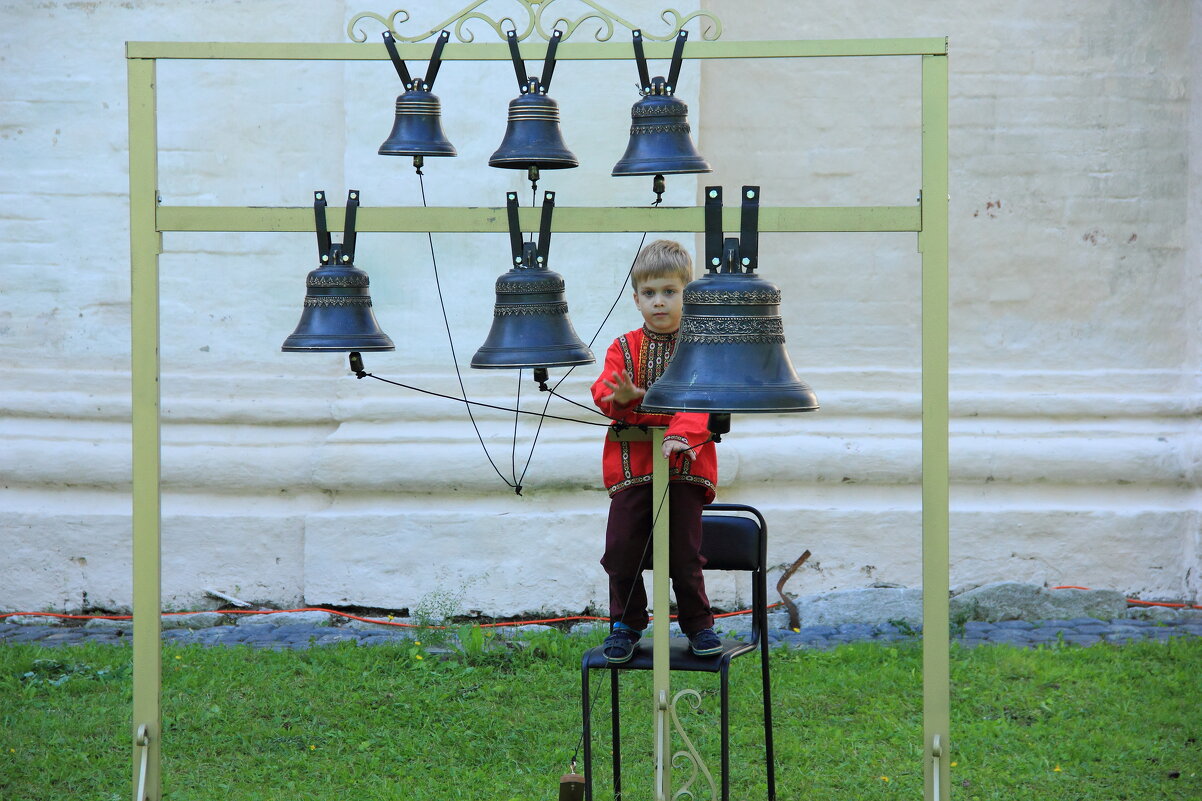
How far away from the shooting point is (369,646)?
542 centimetres

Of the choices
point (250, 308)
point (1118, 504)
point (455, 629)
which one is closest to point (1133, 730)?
point (1118, 504)

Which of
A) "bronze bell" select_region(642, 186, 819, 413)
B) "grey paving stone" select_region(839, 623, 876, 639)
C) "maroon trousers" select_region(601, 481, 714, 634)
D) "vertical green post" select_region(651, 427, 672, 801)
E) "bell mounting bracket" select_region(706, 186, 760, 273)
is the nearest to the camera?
"bronze bell" select_region(642, 186, 819, 413)

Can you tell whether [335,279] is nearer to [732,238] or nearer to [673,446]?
[673,446]

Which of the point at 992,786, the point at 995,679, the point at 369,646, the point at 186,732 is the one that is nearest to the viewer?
the point at 992,786

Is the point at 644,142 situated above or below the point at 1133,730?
above

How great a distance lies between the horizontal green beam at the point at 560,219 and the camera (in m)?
2.87

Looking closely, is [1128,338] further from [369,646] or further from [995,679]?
[369,646]

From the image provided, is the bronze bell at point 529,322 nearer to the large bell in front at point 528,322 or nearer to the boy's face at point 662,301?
the large bell in front at point 528,322

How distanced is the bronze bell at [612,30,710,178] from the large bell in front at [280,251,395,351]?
0.81 metres

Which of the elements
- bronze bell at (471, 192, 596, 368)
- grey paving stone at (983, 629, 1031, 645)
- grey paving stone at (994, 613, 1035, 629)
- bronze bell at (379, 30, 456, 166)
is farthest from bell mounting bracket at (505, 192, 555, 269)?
grey paving stone at (994, 613, 1035, 629)

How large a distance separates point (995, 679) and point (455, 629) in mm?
2347

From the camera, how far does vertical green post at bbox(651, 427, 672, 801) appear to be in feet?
10.5

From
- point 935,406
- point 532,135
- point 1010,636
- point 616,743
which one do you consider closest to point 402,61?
point 532,135

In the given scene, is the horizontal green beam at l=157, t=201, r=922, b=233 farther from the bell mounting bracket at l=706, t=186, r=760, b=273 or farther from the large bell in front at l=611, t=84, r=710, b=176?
the large bell in front at l=611, t=84, r=710, b=176
